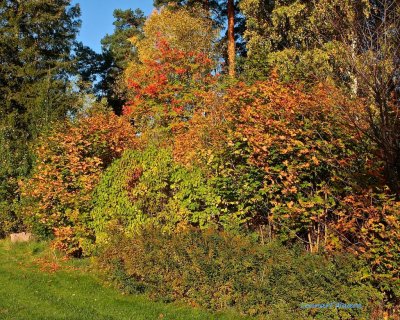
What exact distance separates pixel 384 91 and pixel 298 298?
2597 mm

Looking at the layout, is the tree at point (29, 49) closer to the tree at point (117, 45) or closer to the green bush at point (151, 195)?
the tree at point (117, 45)

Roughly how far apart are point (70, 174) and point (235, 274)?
16.8 ft

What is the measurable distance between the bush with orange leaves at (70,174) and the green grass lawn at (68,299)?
0.95 metres

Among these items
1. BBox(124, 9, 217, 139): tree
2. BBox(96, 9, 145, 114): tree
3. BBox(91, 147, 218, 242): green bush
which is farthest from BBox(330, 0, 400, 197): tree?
BBox(96, 9, 145, 114): tree

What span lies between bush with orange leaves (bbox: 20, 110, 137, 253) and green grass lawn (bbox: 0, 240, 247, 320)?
950mm

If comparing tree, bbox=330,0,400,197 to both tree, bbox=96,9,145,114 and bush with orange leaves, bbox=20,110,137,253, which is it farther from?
tree, bbox=96,9,145,114

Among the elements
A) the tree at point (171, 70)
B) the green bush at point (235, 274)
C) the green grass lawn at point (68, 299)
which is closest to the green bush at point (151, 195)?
the green bush at point (235, 274)

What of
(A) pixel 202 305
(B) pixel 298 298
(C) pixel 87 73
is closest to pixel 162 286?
(A) pixel 202 305

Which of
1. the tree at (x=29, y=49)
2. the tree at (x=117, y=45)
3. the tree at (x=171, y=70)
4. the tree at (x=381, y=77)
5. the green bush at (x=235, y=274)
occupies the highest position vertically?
the tree at (x=117, y=45)

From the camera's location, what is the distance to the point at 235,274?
19.8 feet

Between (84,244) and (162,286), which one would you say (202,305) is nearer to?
(162,286)

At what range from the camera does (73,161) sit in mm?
9789

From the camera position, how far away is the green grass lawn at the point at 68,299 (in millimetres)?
6090

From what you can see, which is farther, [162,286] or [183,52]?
[183,52]
